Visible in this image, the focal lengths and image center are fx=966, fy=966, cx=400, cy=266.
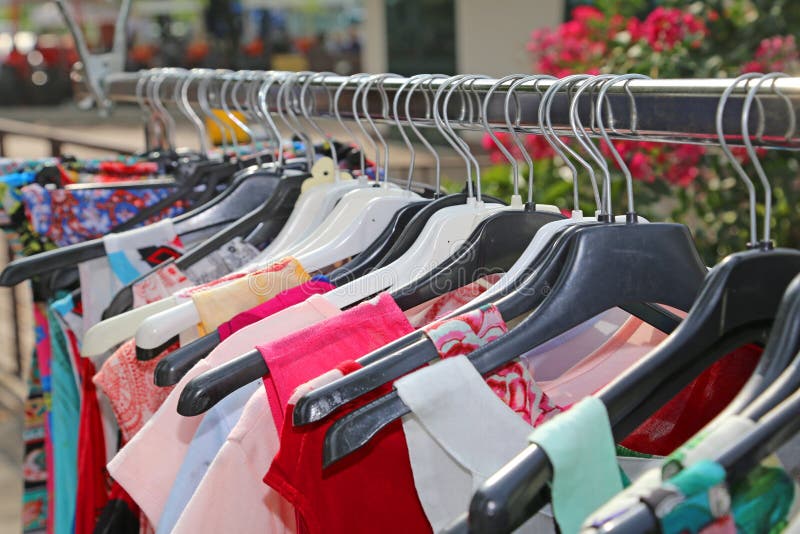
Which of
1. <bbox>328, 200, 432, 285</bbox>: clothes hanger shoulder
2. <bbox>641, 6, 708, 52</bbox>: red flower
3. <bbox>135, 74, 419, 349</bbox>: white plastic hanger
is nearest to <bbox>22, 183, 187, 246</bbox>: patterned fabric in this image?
<bbox>135, 74, 419, 349</bbox>: white plastic hanger

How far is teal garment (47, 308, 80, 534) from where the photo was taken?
1487 millimetres

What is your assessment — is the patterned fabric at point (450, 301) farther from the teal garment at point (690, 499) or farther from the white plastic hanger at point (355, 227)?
the teal garment at point (690, 499)

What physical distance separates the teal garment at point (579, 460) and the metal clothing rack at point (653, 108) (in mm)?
252

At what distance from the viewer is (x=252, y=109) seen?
1.50 m

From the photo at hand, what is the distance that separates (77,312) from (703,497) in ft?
3.44

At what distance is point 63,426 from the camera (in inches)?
59.6

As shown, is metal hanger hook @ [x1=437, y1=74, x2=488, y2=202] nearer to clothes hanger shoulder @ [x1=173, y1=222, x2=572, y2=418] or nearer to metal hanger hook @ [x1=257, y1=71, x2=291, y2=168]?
clothes hanger shoulder @ [x1=173, y1=222, x2=572, y2=418]

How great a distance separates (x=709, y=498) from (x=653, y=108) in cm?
38

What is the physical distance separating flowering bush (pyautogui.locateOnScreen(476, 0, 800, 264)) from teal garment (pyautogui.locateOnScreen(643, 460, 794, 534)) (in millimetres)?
2105

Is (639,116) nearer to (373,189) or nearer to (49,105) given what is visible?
(373,189)

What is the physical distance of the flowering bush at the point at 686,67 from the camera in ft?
9.18

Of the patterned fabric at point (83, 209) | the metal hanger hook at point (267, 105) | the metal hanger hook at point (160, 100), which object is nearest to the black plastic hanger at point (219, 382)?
the metal hanger hook at point (267, 105)

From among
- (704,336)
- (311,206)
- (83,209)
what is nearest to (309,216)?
(311,206)

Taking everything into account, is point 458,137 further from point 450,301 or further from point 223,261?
point 223,261
